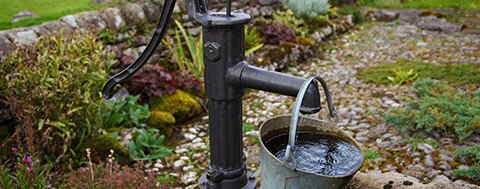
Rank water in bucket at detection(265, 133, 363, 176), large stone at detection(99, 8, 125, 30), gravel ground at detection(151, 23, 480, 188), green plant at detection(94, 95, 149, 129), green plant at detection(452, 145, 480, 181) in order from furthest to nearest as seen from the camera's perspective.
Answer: large stone at detection(99, 8, 125, 30)
green plant at detection(94, 95, 149, 129)
gravel ground at detection(151, 23, 480, 188)
green plant at detection(452, 145, 480, 181)
water in bucket at detection(265, 133, 363, 176)

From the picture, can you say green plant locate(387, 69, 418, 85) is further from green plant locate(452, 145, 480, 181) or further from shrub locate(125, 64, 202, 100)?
shrub locate(125, 64, 202, 100)

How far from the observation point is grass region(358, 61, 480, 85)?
5427 mm

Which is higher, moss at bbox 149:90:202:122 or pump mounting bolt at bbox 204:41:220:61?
pump mounting bolt at bbox 204:41:220:61

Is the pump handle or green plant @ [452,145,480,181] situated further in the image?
green plant @ [452,145,480,181]

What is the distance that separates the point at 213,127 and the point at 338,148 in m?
0.55

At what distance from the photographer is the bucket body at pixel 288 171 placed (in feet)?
4.68

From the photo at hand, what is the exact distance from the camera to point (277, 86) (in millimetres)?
1436

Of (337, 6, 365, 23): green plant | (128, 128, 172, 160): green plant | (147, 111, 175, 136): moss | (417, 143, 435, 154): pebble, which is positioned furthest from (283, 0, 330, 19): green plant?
(128, 128, 172, 160): green plant

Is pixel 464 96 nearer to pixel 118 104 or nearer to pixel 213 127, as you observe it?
pixel 118 104

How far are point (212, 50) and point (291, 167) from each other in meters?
0.44

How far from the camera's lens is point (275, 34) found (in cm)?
683

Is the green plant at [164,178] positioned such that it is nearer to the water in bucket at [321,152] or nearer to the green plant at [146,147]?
the green plant at [146,147]

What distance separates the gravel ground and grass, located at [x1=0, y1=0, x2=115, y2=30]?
6.29 ft

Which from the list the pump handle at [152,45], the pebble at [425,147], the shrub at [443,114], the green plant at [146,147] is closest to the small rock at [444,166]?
the pebble at [425,147]
